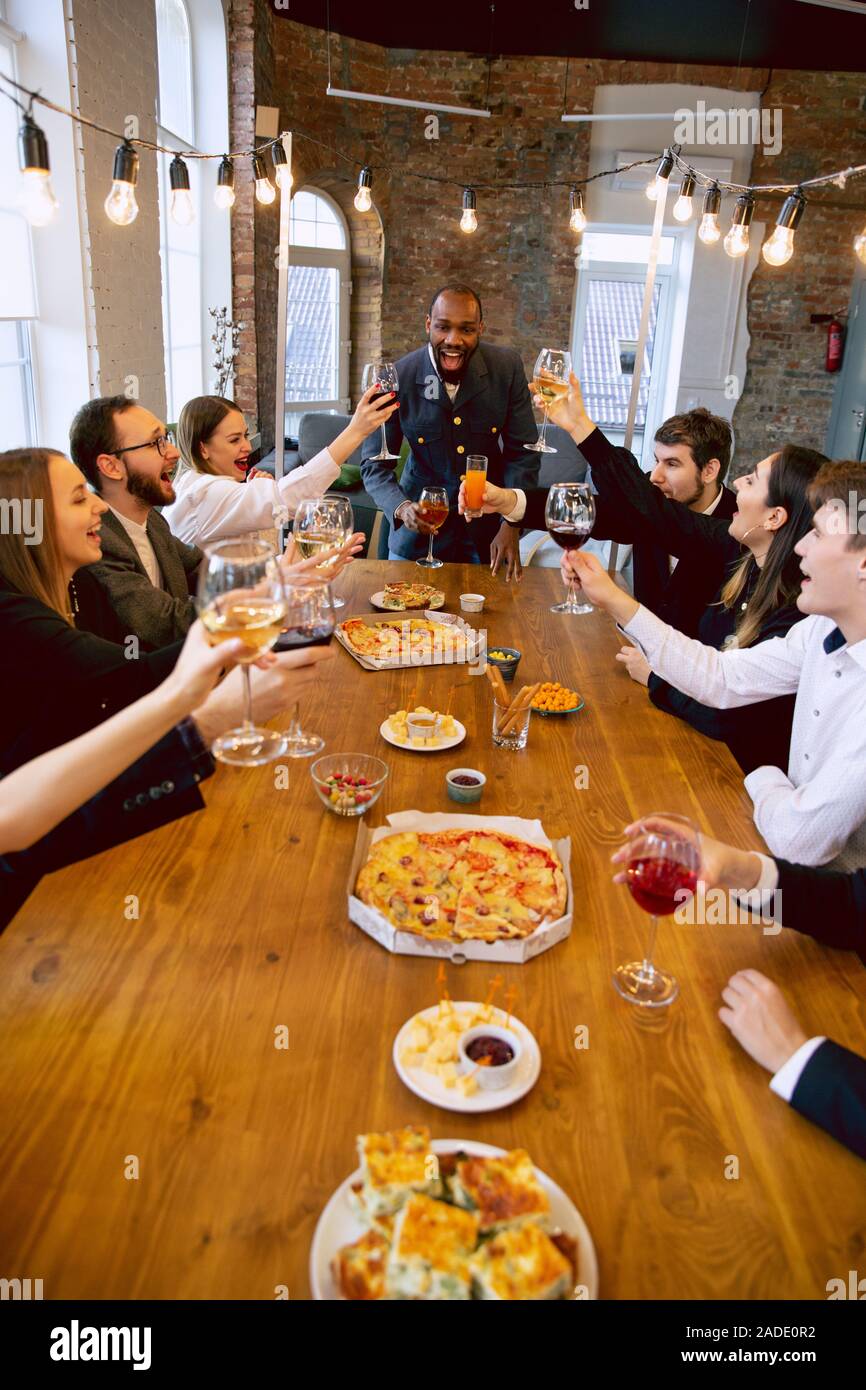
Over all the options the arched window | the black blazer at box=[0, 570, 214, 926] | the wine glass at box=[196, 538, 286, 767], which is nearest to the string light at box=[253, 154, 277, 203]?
the black blazer at box=[0, 570, 214, 926]

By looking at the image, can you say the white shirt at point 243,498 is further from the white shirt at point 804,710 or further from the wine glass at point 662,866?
the wine glass at point 662,866

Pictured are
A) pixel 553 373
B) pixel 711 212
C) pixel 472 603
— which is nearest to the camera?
pixel 553 373

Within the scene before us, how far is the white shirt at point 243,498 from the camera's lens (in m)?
3.03

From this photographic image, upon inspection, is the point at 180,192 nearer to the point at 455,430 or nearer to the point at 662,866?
the point at 455,430

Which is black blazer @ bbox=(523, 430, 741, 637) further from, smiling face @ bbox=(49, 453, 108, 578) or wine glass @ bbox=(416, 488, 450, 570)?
smiling face @ bbox=(49, 453, 108, 578)

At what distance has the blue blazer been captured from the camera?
3863mm

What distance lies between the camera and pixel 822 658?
6.40 feet

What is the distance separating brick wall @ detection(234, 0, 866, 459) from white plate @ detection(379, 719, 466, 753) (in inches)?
213

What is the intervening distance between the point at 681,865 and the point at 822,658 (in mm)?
928

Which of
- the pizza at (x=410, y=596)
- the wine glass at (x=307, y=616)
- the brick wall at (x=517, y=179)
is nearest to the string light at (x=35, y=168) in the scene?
the wine glass at (x=307, y=616)

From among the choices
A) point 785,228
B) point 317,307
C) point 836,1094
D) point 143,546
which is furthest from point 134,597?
point 317,307

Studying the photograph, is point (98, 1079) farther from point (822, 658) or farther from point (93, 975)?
point (822, 658)

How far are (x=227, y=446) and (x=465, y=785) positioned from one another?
1.87 m

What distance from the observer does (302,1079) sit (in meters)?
1.13
